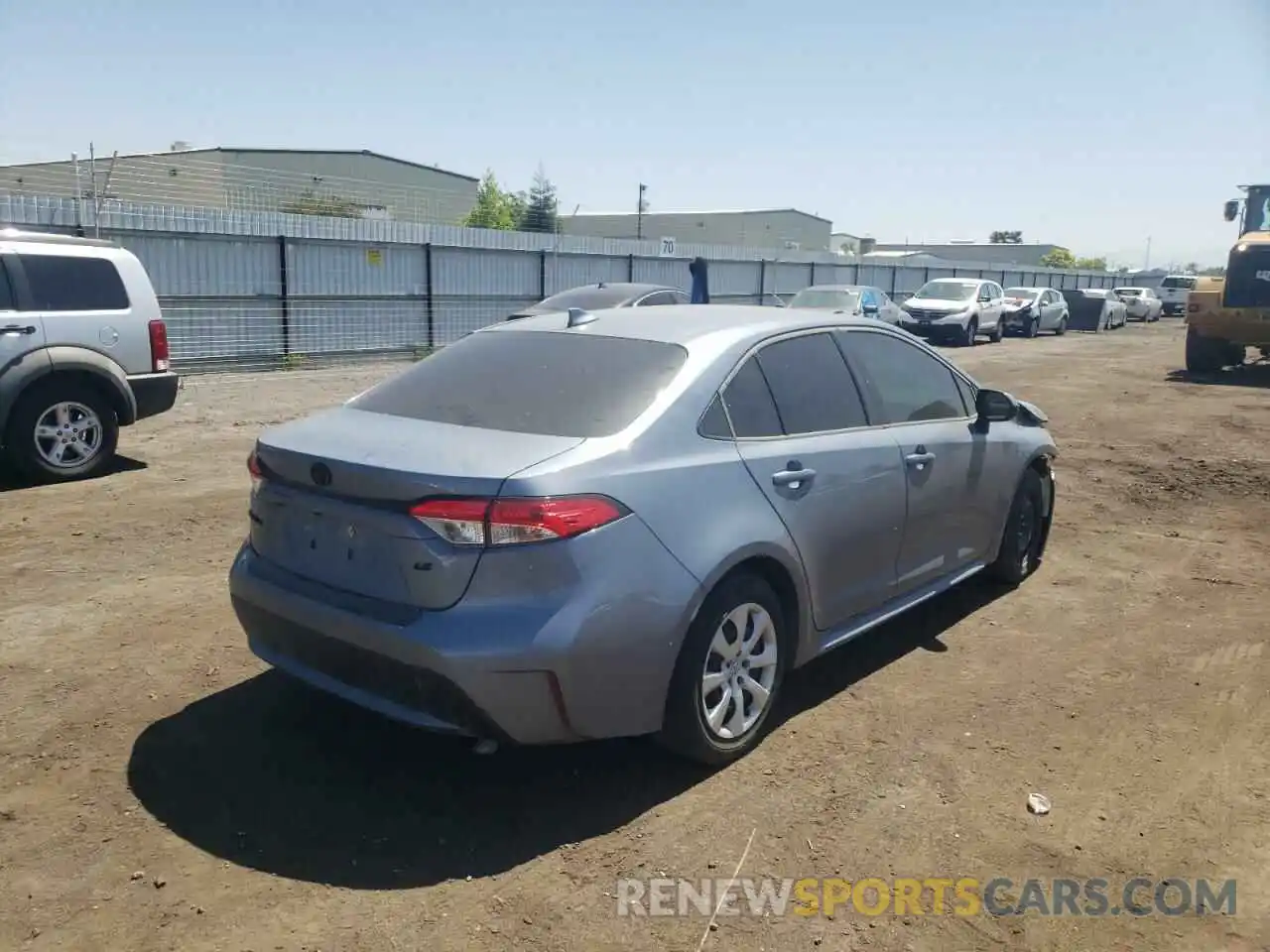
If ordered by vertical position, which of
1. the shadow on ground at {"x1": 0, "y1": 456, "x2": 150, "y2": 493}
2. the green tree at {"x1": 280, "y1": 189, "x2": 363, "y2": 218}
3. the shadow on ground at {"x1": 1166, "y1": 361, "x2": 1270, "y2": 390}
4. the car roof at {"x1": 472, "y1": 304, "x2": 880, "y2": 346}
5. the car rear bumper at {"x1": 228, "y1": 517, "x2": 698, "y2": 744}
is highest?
the green tree at {"x1": 280, "y1": 189, "x2": 363, "y2": 218}

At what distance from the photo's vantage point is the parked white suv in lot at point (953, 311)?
85.4ft

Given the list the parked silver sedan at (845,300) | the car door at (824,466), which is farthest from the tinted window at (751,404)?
the parked silver sedan at (845,300)

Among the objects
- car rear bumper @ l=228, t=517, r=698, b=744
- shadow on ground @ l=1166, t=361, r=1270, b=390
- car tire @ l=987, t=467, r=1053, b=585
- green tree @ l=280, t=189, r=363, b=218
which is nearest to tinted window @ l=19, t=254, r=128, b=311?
car rear bumper @ l=228, t=517, r=698, b=744

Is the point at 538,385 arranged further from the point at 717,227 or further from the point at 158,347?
the point at 717,227

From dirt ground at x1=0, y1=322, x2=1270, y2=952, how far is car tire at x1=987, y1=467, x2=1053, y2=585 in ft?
0.44

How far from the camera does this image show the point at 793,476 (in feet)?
12.7

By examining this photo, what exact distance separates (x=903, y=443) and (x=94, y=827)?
3445mm

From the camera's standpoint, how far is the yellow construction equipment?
17.2 meters

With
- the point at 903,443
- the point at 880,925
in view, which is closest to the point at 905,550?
the point at 903,443

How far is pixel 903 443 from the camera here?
4.57 meters

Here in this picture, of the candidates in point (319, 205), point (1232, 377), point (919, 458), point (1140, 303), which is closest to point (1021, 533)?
point (919, 458)

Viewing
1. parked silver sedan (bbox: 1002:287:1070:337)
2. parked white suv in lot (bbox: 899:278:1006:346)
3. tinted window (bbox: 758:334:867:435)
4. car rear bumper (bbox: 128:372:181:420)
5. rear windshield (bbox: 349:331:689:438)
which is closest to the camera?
rear windshield (bbox: 349:331:689:438)

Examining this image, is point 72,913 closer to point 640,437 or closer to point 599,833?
point 599,833

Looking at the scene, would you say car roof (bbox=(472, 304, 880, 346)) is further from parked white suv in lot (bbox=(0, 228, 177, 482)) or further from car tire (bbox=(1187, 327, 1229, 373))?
car tire (bbox=(1187, 327, 1229, 373))
